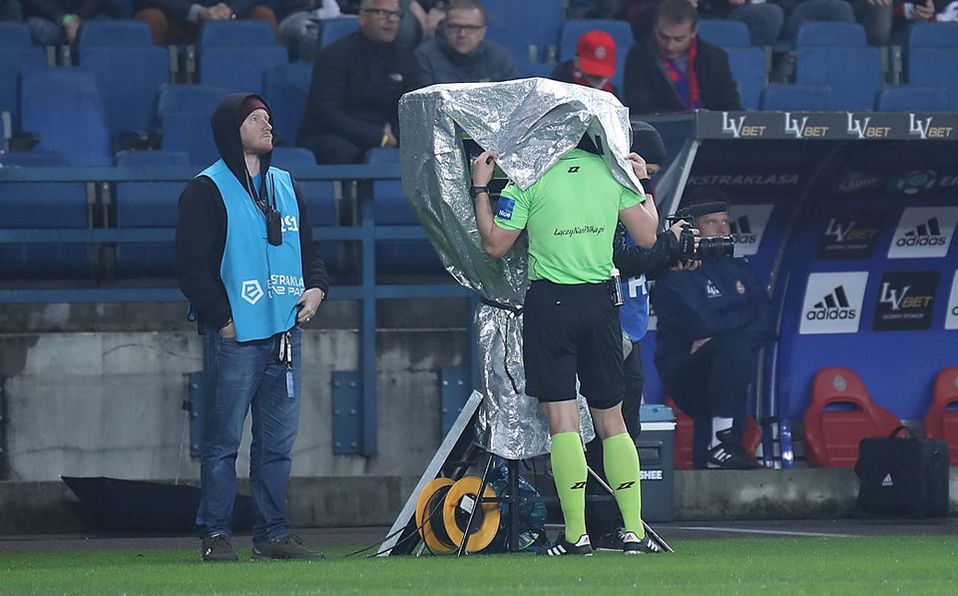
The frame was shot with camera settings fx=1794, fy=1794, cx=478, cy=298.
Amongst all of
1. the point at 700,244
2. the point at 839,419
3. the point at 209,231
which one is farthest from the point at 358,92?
the point at 700,244

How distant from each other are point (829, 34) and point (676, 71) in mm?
2955

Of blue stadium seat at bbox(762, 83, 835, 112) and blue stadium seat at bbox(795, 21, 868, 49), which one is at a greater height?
blue stadium seat at bbox(795, 21, 868, 49)

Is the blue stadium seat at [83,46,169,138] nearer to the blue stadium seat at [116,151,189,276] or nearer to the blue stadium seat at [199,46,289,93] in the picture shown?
the blue stadium seat at [199,46,289,93]

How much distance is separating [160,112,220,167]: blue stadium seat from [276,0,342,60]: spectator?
1648 millimetres

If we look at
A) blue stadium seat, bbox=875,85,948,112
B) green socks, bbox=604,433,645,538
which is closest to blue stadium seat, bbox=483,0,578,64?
blue stadium seat, bbox=875,85,948,112

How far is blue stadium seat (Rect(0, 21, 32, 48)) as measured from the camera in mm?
13383

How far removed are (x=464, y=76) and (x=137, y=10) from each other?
357 cm

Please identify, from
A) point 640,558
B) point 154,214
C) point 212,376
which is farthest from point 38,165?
point 640,558

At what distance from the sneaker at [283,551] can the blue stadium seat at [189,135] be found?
4500mm

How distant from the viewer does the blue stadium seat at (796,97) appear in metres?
13.1

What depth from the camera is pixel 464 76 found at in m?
12.2

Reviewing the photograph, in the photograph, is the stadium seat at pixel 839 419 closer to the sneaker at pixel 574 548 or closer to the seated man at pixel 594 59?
the seated man at pixel 594 59

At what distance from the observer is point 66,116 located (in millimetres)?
12227

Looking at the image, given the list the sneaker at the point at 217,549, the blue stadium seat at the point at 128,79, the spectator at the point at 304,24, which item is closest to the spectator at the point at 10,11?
the blue stadium seat at the point at 128,79
